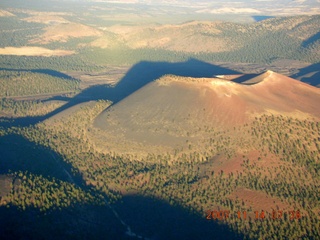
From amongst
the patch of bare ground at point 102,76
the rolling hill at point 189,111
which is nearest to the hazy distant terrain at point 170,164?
the rolling hill at point 189,111

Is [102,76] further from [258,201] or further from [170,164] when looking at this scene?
[258,201]

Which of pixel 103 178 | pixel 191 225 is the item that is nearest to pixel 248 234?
pixel 191 225

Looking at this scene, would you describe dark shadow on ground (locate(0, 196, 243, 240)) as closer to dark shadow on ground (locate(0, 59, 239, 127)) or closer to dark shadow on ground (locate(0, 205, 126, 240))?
dark shadow on ground (locate(0, 205, 126, 240))

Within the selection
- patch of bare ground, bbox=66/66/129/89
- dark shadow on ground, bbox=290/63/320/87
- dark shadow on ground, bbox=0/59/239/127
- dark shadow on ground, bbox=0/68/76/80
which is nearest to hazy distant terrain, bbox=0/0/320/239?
dark shadow on ground, bbox=0/59/239/127

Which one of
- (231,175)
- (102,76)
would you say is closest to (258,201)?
(231,175)
